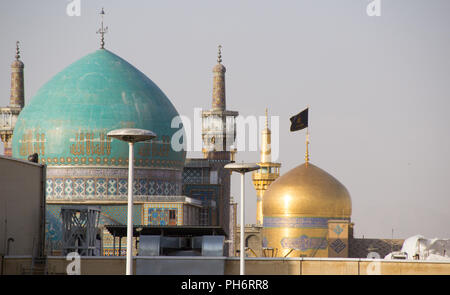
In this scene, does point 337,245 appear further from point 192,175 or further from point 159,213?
point 159,213

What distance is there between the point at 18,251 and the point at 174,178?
1516 centimetres

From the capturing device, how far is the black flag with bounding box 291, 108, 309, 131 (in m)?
47.3

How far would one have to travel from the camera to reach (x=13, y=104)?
149ft

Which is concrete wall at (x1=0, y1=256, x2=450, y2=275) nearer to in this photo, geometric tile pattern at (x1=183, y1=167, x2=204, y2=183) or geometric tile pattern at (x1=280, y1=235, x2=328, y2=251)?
geometric tile pattern at (x1=183, y1=167, x2=204, y2=183)

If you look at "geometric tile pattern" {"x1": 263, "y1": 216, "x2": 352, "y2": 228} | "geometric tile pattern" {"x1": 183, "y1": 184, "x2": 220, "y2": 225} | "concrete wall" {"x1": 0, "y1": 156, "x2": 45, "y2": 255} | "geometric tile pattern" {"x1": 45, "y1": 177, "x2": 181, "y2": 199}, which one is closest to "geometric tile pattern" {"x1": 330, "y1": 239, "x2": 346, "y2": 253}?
"geometric tile pattern" {"x1": 263, "y1": 216, "x2": 352, "y2": 228}

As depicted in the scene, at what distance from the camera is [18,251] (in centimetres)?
2473

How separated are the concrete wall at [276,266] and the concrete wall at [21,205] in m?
1.64

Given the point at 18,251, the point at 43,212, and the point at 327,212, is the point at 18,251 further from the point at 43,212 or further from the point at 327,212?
the point at 327,212

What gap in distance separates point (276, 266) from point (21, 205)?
21.1 ft

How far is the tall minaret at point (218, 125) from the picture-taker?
1756 inches

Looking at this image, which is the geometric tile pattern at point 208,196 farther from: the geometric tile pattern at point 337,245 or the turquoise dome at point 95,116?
the geometric tile pattern at point 337,245

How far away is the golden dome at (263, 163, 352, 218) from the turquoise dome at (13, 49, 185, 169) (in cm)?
892

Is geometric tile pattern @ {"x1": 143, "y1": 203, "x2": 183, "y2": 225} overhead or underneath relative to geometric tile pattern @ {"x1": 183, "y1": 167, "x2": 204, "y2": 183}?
underneath
